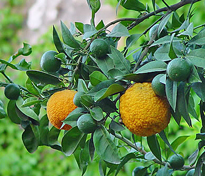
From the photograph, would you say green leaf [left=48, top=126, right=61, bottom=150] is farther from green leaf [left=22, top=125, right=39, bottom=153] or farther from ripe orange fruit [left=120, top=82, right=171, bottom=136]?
ripe orange fruit [left=120, top=82, right=171, bottom=136]

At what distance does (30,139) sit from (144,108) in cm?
33

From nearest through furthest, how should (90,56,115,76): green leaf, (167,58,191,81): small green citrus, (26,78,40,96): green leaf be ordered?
(167,58,191,81): small green citrus < (90,56,115,76): green leaf < (26,78,40,96): green leaf

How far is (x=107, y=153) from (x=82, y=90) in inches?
4.4

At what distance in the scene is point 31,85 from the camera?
0.70 m

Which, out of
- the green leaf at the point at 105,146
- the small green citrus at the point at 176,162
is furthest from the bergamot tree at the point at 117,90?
the small green citrus at the point at 176,162

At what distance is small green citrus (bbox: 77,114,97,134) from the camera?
0.51 m

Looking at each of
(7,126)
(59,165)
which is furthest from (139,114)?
(7,126)

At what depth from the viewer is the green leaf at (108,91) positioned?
1.60 feet

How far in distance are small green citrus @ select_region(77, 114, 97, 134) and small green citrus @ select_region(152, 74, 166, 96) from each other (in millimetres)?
107

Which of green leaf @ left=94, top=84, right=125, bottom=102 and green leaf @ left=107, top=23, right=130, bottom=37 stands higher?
green leaf @ left=107, top=23, right=130, bottom=37

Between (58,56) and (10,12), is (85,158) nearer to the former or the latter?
(58,56)

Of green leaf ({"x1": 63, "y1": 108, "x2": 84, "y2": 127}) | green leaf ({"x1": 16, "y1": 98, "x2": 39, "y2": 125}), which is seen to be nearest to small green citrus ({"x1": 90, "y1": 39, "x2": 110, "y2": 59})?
green leaf ({"x1": 63, "y1": 108, "x2": 84, "y2": 127})

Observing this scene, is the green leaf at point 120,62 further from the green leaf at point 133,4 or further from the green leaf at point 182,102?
the green leaf at point 133,4

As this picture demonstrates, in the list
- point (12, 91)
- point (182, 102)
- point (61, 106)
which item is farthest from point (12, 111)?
point (182, 102)
